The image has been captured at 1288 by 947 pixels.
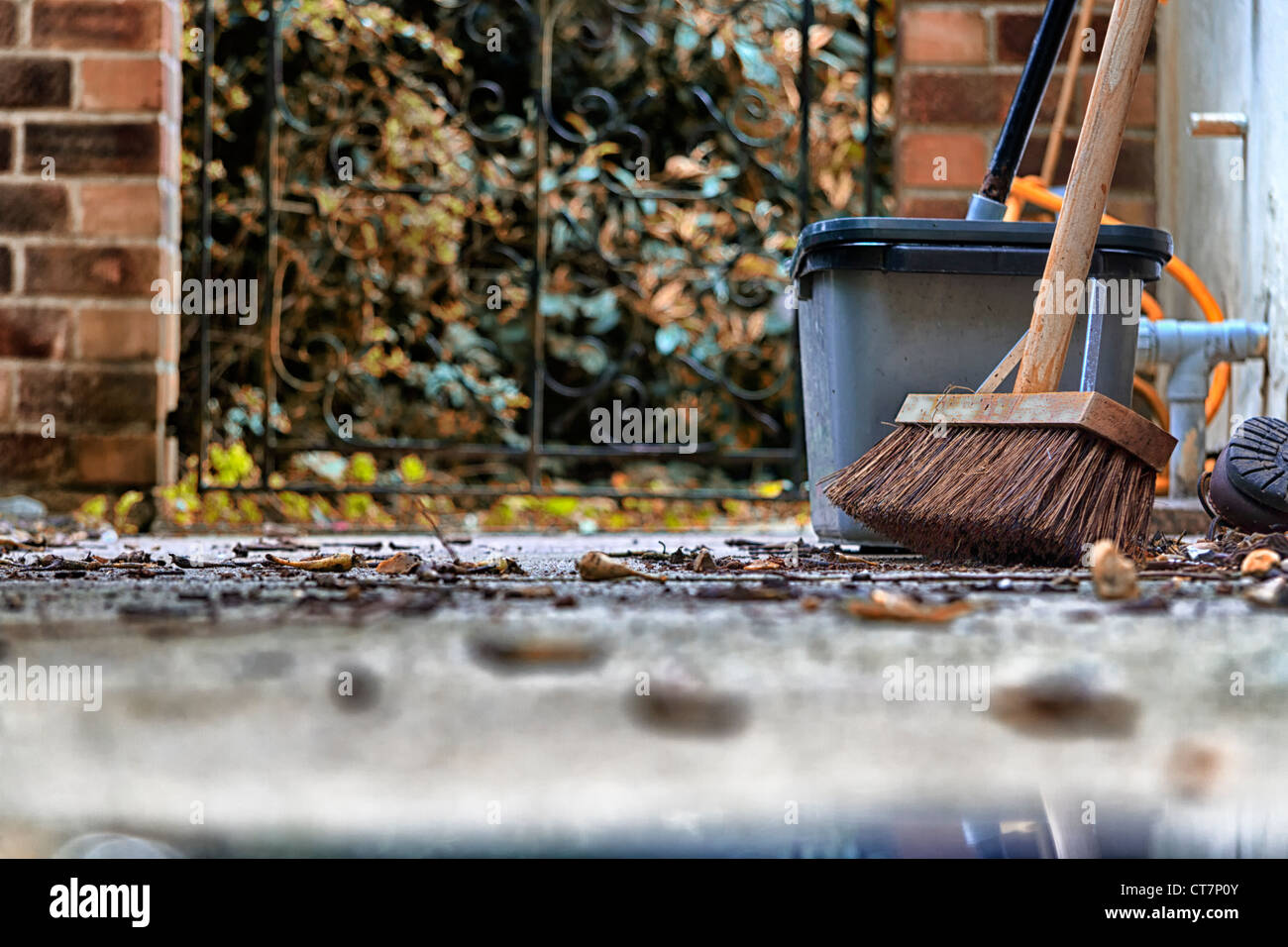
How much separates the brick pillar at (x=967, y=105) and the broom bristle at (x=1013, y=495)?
122 cm

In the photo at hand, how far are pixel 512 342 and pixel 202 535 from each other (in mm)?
1334

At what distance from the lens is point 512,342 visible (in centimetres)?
357

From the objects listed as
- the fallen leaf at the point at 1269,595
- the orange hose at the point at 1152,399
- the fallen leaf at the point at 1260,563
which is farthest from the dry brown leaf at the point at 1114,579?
the orange hose at the point at 1152,399

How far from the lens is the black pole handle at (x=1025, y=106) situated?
1796 millimetres

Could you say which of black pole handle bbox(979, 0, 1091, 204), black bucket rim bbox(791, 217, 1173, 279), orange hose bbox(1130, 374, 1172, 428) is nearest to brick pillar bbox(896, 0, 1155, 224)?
orange hose bbox(1130, 374, 1172, 428)

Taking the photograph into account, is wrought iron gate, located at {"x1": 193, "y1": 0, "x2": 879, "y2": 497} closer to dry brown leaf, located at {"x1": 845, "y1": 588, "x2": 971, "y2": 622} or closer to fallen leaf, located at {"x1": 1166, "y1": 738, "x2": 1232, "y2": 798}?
dry brown leaf, located at {"x1": 845, "y1": 588, "x2": 971, "y2": 622}

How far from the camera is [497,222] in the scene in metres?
3.30

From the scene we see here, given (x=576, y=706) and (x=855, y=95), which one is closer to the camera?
(x=576, y=706)

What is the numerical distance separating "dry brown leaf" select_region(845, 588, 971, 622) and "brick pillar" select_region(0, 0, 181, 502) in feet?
6.64

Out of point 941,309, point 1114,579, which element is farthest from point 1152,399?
point 1114,579

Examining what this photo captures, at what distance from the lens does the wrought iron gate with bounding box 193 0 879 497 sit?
10.6ft
